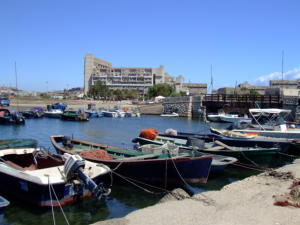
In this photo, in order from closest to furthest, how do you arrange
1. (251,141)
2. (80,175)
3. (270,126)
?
1. (80,175)
2. (251,141)
3. (270,126)

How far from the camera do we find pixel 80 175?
10578mm

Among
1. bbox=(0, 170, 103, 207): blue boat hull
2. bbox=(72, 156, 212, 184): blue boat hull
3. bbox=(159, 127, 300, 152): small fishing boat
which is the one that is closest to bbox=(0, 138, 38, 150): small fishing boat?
bbox=(0, 170, 103, 207): blue boat hull

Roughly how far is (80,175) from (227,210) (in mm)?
4988

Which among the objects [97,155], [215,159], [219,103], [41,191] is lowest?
[215,159]

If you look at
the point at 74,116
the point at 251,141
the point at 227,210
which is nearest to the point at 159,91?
the point at 74,116

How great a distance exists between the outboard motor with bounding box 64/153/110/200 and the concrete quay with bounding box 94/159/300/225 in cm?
159

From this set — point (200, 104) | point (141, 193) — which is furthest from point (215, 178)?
point (200, 104)

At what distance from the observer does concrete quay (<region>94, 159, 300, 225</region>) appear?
8.03 metres

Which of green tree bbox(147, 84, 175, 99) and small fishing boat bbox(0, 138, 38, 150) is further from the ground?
green tree bbox(147, 84, 175, 99)

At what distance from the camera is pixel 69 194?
10609mm

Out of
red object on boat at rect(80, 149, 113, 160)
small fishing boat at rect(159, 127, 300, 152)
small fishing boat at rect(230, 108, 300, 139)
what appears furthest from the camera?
small fishing boat at rect(230, 108, 300, 139)

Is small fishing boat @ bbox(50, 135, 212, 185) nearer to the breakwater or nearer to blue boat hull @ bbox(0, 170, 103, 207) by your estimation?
blue boat hull @ bbox(0, 170, 103, 207)

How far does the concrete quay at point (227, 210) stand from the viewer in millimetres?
8031

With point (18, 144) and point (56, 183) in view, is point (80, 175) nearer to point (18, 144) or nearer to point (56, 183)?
point (56, 183)
